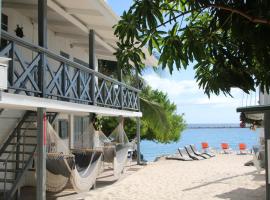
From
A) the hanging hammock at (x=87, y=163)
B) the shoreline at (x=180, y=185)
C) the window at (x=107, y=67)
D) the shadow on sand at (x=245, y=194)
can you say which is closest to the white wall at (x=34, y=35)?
the hanging hammock at (x=87, y=163)

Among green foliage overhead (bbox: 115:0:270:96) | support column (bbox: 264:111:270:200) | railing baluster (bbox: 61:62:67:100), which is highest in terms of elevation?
railing baluster (bbox: 61:62:67:100)

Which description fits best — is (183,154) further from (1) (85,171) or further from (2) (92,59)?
(1) (85,171)

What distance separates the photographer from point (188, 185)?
13719 mm

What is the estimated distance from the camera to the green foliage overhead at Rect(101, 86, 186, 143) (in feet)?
77.7

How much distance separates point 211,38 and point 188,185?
1103 centimetres

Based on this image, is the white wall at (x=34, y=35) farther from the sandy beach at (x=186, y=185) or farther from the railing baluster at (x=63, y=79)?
the sandy beach at (x=186, y=185)

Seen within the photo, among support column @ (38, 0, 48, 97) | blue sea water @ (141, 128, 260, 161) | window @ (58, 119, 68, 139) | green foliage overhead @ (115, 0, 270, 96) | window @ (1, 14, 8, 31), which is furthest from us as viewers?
blue sea water @ (141, 128, 260, 161)

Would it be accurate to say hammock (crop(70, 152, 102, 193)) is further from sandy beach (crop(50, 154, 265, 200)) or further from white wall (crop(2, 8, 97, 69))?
white wall (crop(2, 8, 97, 69))

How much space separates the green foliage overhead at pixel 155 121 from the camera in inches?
933

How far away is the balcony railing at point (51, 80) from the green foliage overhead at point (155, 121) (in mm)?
6457

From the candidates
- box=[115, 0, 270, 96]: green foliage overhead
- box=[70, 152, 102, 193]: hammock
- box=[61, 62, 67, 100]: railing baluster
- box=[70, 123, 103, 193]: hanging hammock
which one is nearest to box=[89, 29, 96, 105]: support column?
box=[70, 123, 103, 193]: hanging hammock

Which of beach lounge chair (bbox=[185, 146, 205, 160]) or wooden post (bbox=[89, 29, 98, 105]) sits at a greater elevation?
wooden post (bbox=[89, 29, 98, 105])

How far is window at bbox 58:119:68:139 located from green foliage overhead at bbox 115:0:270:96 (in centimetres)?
1205

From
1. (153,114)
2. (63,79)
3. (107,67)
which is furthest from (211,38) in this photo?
(107,67)
